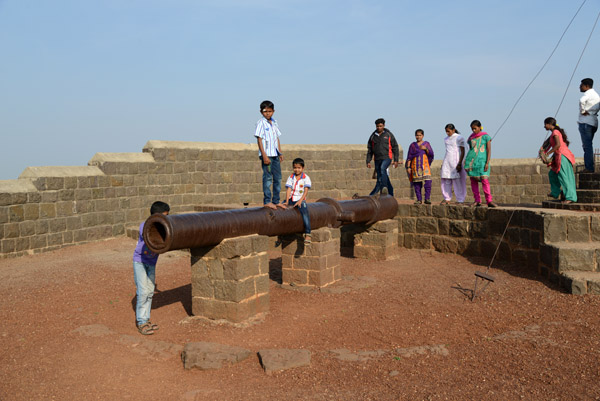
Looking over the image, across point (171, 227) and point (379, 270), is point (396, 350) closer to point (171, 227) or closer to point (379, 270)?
point (171, 227)

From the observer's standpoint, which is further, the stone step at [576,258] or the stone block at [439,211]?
the stone block at [439,211]

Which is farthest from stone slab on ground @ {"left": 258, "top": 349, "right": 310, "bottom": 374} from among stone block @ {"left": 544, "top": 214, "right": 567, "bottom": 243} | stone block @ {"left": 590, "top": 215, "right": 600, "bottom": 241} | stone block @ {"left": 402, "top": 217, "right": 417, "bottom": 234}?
stone block @ {"left": 402, "top": 217, "right": 417, "bottom": 234}

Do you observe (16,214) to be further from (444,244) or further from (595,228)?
(595,228)

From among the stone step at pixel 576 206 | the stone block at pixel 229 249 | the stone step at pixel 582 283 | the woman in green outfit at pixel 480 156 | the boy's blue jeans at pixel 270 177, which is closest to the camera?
the stone block at pixel 229 249

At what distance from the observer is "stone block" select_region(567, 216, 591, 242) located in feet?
24.3

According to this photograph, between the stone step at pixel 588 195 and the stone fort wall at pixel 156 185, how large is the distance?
6.00 meters

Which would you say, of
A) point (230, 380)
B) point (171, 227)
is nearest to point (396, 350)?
point (230, 380)

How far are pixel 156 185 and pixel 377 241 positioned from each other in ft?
19.2

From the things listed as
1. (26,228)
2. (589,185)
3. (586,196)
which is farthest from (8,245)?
(589,185)

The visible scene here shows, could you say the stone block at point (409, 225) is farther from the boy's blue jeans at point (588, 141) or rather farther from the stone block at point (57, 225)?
the stone block at point (57, 225)

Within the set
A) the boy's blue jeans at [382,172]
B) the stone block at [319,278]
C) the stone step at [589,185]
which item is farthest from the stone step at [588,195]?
the stone block at [319,278]

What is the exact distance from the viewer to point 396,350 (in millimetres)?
4957

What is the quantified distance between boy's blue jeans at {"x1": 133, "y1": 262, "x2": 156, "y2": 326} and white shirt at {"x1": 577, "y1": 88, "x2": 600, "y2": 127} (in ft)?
28.9

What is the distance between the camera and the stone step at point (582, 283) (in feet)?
21.1
